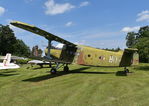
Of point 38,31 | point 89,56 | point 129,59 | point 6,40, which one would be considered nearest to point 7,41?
point 6,40

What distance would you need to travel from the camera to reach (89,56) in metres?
Result: 19.0

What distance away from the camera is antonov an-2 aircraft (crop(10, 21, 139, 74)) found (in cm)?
1755

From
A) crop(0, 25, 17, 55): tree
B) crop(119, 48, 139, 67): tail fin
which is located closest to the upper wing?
crop(119, 48, 139, 67): tail fin

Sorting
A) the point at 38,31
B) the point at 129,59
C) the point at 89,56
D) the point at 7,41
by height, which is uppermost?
the point at 7,41

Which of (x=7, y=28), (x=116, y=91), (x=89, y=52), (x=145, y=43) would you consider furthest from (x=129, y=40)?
(x=116, y=91)

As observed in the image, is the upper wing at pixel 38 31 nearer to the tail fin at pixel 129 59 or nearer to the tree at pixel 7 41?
the tail fin at pixel 129 59

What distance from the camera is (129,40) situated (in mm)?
130875

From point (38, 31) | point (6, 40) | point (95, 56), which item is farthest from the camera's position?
point (6, 40)

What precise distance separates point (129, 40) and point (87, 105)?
428ft

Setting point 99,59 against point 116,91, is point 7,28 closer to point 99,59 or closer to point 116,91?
point 99,59

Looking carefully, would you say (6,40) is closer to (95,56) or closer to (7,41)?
(7,41)

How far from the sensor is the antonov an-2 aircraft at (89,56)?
1755cm

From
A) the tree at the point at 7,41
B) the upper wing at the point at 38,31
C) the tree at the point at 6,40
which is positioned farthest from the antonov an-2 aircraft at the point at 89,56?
the tree at the point at 6,40

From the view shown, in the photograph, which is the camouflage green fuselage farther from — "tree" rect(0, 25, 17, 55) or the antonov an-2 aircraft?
"tree" rect(0, 25, 17, 55)
